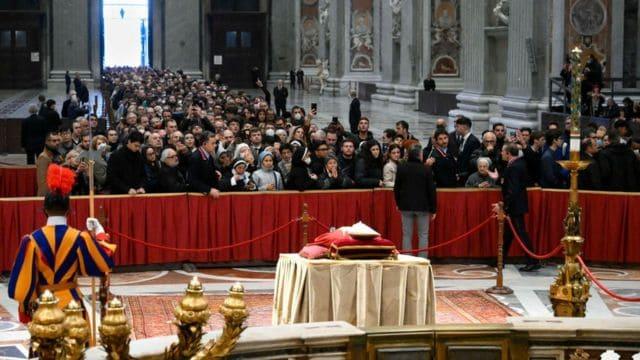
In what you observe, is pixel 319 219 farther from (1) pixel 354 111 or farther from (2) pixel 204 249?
(1) pixel 354 111

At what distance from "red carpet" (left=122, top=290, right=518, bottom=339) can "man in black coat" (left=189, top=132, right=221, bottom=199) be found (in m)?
2.15

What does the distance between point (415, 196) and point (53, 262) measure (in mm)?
7272

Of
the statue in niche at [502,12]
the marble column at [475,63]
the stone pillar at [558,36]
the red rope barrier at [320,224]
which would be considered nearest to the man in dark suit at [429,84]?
the marble column at [475,63]

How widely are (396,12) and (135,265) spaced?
31777 mm

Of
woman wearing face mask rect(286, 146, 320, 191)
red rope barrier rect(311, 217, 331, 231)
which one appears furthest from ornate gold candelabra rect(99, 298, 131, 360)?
woman wearing face mask rect(286, 146, 320, 191)

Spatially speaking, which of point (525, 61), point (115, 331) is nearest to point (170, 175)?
point (115, 331)

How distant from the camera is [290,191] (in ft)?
53.9

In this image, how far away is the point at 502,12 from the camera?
33.6 metres

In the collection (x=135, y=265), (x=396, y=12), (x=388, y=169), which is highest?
(x=396, y=12)

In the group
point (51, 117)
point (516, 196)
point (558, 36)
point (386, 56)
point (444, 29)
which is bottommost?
point (516, 196)

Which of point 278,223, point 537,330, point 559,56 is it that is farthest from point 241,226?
point 559,56

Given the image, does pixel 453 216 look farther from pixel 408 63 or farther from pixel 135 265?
pixel 408 63

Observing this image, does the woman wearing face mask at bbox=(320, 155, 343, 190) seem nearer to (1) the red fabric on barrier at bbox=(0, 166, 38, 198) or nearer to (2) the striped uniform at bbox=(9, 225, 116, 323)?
(1) the red fabric on barrier at bbox=(0, 166, 38, 198)

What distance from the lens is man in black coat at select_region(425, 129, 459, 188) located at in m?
17.5
